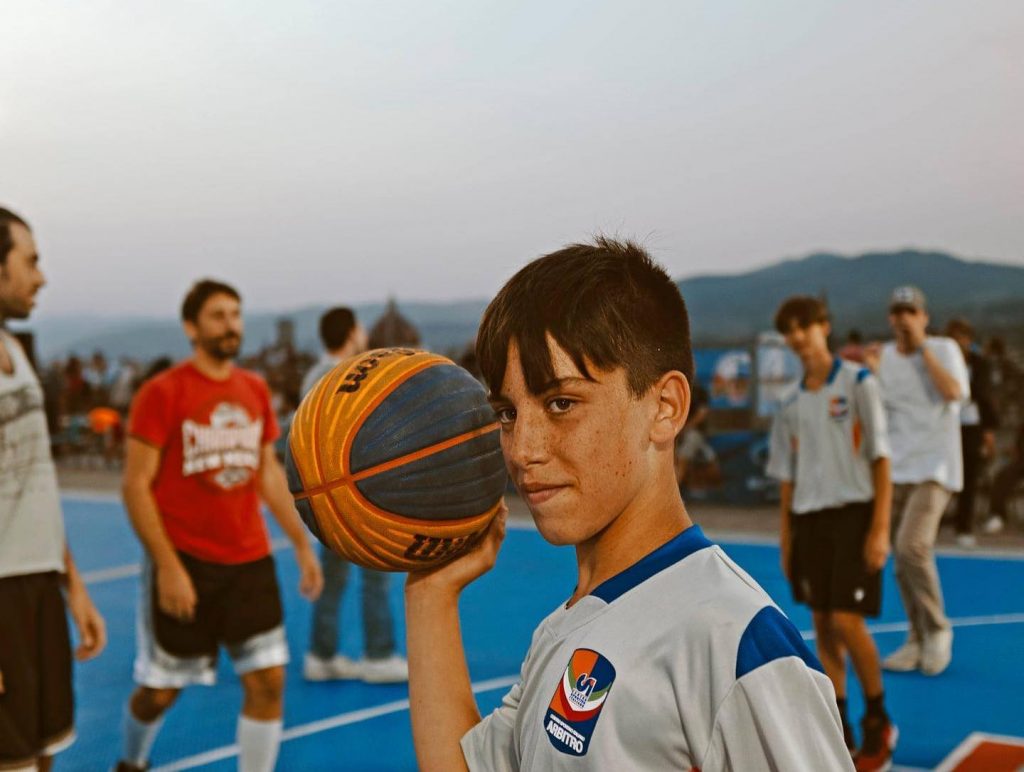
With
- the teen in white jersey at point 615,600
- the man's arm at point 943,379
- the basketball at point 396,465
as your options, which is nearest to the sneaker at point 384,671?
the man's arm at point 943,379

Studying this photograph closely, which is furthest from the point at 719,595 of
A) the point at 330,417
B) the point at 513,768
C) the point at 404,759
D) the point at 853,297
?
the point at 853,297

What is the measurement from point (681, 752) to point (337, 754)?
431 cm

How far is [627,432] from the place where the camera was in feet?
5.01

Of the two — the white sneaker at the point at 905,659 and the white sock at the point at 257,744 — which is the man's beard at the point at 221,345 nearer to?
the white sock at the point at 257,744

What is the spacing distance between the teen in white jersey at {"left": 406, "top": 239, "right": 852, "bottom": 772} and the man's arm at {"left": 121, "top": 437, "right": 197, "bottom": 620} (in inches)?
120

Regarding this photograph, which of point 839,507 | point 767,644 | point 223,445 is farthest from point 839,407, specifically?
point 767,644

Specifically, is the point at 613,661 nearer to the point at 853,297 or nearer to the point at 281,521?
the point at 281,521

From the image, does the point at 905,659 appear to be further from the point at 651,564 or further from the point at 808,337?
the point at 651,564

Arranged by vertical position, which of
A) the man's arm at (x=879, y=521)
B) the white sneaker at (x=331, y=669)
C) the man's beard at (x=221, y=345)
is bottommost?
the white sneaker at (x=331, y=669)

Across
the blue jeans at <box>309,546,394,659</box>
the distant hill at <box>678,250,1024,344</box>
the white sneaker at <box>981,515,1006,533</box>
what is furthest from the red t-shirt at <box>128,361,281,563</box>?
the distant hill at <box>678,250,1024,344</box>

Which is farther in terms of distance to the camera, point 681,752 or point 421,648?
point 421,648

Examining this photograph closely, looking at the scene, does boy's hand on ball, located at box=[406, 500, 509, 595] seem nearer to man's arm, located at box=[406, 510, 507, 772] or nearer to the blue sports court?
man's arm, located at box=[406, 510, 507, 772]

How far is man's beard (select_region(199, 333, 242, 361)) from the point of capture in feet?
15.7

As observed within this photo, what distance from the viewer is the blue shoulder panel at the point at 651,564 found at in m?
1.50
